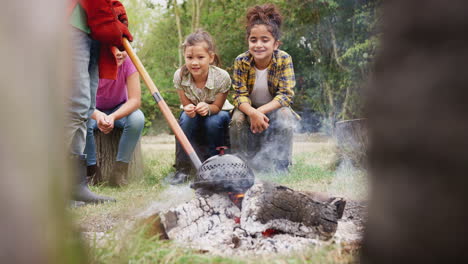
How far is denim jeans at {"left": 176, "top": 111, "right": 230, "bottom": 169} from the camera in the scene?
3.73 metres

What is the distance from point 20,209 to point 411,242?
0.63 m

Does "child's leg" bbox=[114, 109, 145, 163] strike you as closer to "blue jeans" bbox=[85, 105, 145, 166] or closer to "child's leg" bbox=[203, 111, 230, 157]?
"blue jeans" bbox=[85, 105, 145, 166]

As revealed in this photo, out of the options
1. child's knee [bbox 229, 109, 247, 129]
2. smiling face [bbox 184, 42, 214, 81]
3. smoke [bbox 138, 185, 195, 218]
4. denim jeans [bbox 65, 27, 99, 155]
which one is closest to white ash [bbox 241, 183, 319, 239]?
smoke [bbox 138, 185, 195, 218]

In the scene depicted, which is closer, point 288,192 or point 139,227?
point 139,227

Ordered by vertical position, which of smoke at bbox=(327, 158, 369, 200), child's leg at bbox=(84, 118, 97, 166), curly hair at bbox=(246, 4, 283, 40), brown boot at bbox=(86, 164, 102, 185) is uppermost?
curly hair at bbox=(246, 4, 283, 40)

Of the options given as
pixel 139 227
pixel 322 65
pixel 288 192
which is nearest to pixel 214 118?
pixel 288 192

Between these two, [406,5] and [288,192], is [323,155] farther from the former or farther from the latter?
[406,5]

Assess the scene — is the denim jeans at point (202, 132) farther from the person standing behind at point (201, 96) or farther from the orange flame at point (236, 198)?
the orange flame at point (236, 198)

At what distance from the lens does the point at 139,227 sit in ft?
5.06

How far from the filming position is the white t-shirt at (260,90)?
3.96 metres

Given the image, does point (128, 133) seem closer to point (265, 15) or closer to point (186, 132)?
point (186, 132)

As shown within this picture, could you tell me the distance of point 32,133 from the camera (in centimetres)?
69

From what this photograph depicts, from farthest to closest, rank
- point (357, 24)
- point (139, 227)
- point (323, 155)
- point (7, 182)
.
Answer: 1. point (357, 24)
2. point (323, 155)
3. point (139, 227)
4. point (7, 182)

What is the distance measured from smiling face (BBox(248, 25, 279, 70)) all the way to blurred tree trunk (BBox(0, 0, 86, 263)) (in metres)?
3.09
